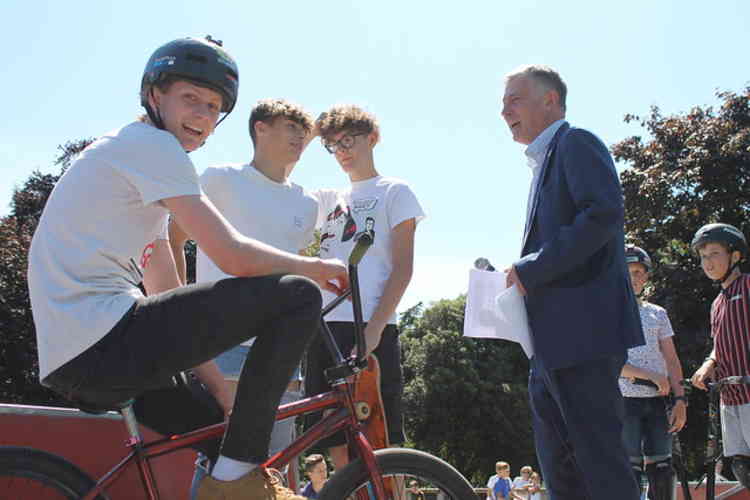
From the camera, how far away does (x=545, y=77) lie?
3801 millimetres

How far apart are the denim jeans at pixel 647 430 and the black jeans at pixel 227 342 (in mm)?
3978

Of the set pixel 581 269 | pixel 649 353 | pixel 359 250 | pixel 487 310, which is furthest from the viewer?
pixel 649 353

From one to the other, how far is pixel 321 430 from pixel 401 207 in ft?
6.03

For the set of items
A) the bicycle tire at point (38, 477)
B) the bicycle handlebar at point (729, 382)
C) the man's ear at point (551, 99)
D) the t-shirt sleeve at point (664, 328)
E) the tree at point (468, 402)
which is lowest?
the tree at point (468, 402)

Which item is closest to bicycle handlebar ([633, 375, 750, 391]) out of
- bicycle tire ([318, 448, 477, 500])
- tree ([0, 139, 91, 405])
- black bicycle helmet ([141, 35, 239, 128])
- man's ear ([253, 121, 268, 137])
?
bicycle tire ([318, 448, 477, 500])

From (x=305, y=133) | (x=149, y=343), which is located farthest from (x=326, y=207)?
(x=149, y=343)

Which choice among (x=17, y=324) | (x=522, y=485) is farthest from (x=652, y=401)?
(x=17, y=324)

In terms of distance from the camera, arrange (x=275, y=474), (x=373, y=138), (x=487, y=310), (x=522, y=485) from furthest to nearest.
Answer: (x=522, y=485) < (x=373, y=138) < (x=487, y=310) < (x=275, y=474)

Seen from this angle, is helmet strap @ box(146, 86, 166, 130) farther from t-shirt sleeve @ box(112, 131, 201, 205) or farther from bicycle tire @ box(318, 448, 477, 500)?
bicycle tire @ box(318, 448, 477, 500)

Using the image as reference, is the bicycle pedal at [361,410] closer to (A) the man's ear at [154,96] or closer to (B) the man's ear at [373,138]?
(A) the man's ear at [154,96]

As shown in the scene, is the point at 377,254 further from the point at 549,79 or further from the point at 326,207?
the point at 549,79

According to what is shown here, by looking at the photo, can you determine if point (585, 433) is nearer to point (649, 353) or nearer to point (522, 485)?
point (649, 353)

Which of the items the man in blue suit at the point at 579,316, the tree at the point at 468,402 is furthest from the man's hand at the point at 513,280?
the tree at the point at 468,402

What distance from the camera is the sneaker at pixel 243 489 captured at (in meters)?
2.36
